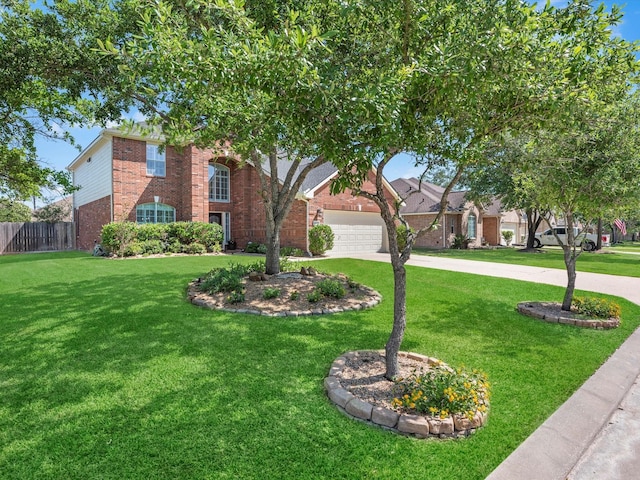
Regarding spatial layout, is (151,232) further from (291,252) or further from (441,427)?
(441,427)

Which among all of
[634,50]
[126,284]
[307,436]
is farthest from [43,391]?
[634,50]

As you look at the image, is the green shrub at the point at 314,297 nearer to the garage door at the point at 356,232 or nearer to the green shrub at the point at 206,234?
the garage door at the point at 356,232

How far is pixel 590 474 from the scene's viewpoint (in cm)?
254

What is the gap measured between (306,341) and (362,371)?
1.20 m

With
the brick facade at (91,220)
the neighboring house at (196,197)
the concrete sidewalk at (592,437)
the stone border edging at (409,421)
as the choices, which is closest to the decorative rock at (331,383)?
the stone border edging at (409,421)

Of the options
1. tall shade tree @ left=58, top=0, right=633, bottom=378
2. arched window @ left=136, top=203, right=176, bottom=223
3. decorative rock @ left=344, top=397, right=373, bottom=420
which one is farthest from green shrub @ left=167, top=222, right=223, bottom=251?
decorative rock @ left=344, top=397, right=373, bottom=420

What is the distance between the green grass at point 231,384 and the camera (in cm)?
249

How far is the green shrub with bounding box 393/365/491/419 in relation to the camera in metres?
3.00

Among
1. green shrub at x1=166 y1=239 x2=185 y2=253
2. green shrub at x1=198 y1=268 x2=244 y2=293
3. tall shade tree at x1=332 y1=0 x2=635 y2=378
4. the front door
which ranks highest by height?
tall shade tree at x1=332 y1=0 x2=635 y2=378

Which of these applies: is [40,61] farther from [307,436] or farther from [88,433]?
[307,436]

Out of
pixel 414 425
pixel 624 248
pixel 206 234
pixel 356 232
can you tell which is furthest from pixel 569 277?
pixel 624 248

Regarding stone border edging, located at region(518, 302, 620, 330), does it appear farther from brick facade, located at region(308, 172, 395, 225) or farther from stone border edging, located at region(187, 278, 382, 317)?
brick facade, located at region(308, 172, 395, 225)

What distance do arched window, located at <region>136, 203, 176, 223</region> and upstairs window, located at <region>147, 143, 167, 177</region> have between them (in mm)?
1656

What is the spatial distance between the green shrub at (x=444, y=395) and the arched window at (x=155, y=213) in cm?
1755
